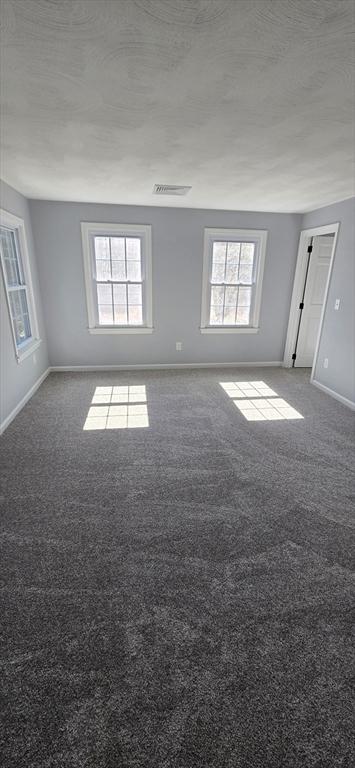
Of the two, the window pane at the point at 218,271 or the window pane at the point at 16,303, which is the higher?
the window pane at the point at 218,271

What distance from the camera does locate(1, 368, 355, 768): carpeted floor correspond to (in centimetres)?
119

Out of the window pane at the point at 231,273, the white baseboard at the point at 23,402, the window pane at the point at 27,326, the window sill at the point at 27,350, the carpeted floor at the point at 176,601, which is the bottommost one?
the carpeted floor at the point at 176,601

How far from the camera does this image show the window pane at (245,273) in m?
5.26

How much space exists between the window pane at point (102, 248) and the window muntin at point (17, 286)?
104cm

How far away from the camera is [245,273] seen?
529 centimetres

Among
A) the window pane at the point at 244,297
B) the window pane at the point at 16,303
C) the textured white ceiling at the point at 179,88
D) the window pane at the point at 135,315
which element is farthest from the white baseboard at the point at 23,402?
the window pane at the point at 244,297

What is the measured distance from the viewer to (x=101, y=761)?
1111mm

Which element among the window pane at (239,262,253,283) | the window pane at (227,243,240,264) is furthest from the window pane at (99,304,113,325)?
the window pane at (239,262,253,283)

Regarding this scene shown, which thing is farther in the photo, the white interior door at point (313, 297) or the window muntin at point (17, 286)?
the white interior door at point (313, 297)

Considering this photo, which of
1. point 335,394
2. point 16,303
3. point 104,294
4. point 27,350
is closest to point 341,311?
point 335,394

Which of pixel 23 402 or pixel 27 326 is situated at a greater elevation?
pixel 27 326

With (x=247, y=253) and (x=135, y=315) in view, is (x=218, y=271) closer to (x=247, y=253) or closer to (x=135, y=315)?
(x=247, y=253)

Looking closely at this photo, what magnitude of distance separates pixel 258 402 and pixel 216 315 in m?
1.85

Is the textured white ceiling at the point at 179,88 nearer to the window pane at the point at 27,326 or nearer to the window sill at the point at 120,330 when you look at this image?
the window pane at the point at 27,326
